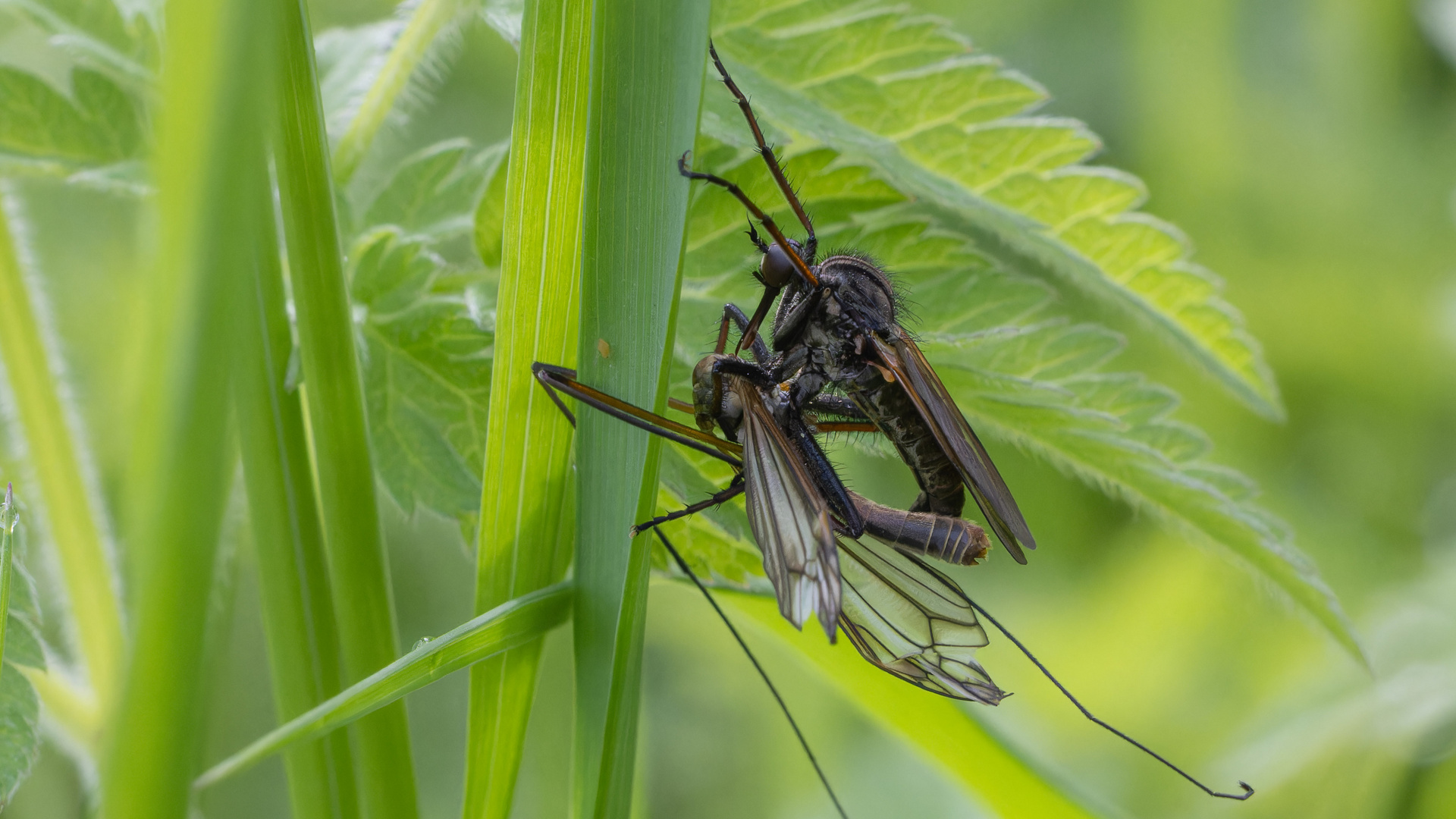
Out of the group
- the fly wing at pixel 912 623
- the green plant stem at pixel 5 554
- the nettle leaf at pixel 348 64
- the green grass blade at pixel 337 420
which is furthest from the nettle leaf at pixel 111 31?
the fly wing at pixel 912 623

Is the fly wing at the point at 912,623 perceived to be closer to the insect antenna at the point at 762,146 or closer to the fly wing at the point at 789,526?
the fly wing at the point at 789,526

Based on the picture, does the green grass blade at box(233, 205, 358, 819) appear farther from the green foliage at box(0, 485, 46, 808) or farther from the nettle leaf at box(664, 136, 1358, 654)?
the nettle leaf at box(664, 136, 1358, 654)

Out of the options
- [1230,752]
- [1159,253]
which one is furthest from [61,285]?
[1230,752]

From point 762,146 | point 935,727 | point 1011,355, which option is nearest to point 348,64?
point 762,146

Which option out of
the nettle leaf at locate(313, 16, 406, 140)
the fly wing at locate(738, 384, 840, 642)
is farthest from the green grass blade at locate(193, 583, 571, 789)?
the nettle leaf at locate(313, 16, 406, 140)

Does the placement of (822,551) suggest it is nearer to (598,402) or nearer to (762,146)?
(598,402)

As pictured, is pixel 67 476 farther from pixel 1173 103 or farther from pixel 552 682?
pixel 1173 103

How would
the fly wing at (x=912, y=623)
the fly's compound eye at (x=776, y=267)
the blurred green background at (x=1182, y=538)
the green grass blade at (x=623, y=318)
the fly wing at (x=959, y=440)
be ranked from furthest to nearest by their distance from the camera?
the blurred green background at (x=1182, y=538)
the fly wing at (x=959, y=440)
the fly's compound eye at (x=776, y=267)
the fly wing at (x=912, y=623)
the green grass blade at (x=623, y=318)
